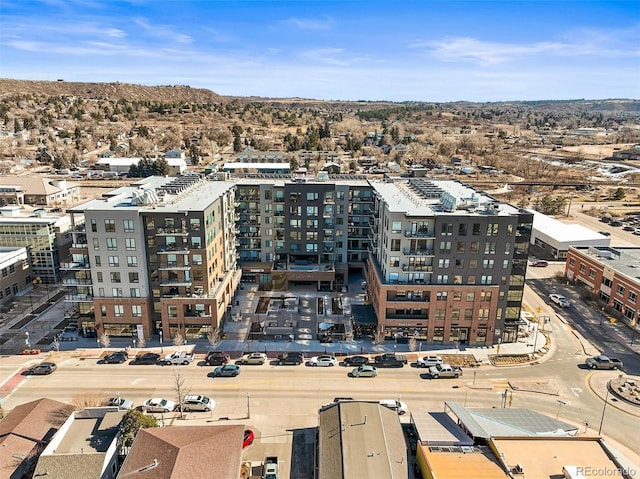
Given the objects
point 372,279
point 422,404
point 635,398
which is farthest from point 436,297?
point 635,398

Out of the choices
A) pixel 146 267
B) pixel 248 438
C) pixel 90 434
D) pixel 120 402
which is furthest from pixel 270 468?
pixel 146 267

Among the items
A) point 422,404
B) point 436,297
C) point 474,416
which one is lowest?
point 422,404

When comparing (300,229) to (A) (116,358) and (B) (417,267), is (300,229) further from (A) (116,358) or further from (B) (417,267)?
(A) (116,358)

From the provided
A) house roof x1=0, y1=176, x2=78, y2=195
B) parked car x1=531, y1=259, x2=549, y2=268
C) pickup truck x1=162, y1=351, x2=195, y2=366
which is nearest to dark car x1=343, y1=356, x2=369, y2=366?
pickup truck x1=162, y1=351, x2=195, y2=366

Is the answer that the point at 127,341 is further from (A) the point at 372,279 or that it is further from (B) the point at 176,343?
(A) the point at 372,279

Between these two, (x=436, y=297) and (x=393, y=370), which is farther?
(x=436, y=297)

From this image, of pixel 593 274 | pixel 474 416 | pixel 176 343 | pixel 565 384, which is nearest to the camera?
pixel 474 416

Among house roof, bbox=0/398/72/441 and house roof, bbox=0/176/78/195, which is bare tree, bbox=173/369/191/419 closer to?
house roof, bbox=0/398/72/441

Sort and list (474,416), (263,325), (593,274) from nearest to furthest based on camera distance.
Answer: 1. (474,416)
2. (263,325)
3. (593,274)
